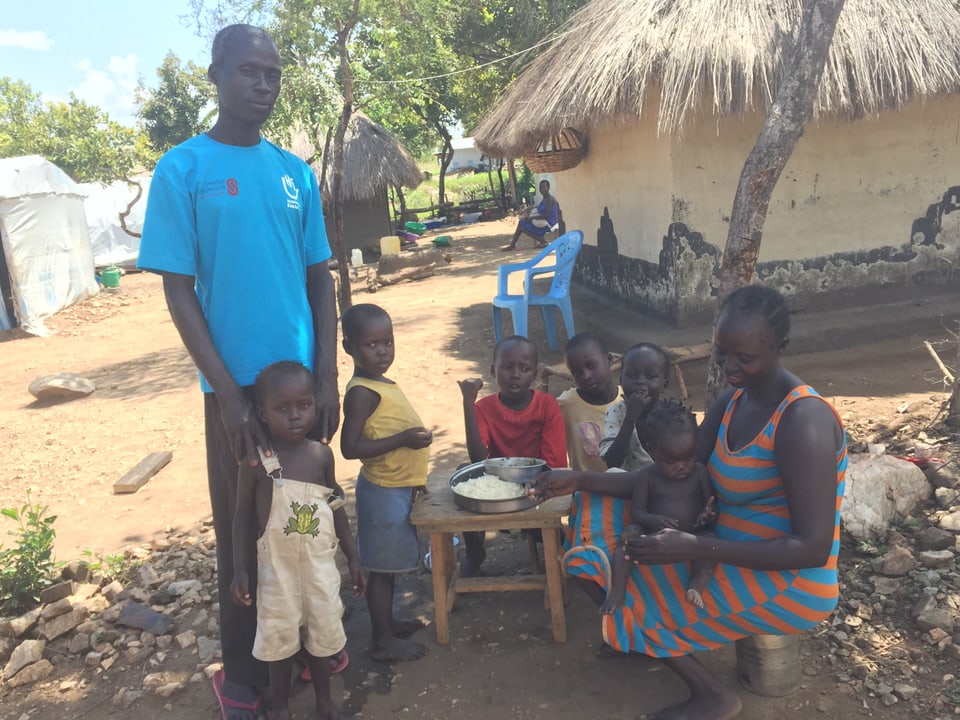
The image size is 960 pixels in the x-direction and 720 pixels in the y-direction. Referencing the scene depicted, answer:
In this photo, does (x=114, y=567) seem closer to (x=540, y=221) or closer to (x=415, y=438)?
(x=415, y=438)

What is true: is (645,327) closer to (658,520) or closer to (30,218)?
(658,520)

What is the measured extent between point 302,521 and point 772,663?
1436 millimetres

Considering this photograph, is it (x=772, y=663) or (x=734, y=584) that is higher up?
(x=734, y=584)

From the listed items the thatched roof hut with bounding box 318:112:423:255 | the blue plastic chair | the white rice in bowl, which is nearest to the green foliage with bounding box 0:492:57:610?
the white rice in bowl

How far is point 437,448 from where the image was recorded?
462 cm

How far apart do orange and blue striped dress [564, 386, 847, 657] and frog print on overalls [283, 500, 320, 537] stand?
818mm

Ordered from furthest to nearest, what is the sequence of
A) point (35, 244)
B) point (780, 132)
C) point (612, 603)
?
point (35, 244) → point (780, 132) → point (612, 603)

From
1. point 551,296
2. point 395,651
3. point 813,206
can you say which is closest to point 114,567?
point 395,651

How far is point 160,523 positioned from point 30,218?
9.15 m

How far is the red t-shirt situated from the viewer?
2.79m

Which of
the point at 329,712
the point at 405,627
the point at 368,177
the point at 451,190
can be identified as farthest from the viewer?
the point at 451,190

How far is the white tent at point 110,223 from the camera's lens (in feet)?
61.2

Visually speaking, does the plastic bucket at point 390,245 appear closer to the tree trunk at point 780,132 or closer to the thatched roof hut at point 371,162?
the thatched roof hut at point 371,162

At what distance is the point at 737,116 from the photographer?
5359 mm
